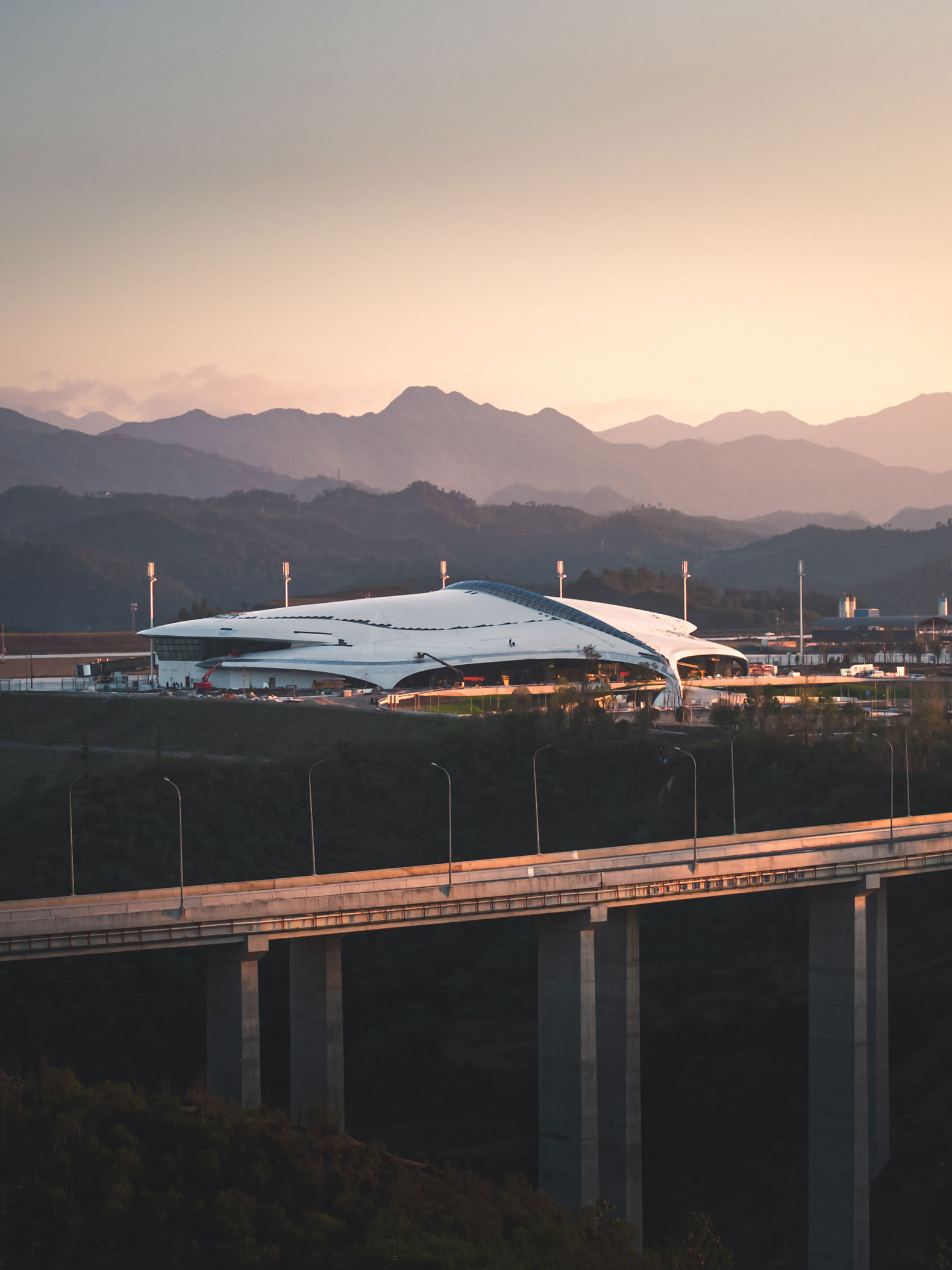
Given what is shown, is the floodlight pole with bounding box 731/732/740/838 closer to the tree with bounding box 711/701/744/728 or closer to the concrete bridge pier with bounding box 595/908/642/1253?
the tree with bounding box 711/701/744/728

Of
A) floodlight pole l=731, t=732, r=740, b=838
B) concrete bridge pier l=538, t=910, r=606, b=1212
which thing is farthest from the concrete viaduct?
floodlight pole l=731, t=732, r=740, b=838

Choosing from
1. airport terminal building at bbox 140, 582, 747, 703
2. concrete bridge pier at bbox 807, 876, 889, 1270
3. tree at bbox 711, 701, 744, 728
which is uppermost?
airport terminal building at bbox 140, 582, 747, 703

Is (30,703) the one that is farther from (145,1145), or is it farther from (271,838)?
(145,1145)

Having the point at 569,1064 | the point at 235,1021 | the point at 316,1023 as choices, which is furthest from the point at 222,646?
the point at 235,1021

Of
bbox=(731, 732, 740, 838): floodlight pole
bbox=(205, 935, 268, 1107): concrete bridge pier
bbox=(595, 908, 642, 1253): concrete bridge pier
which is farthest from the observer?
bbox=(731, 732, 740, 838): floodlight pole

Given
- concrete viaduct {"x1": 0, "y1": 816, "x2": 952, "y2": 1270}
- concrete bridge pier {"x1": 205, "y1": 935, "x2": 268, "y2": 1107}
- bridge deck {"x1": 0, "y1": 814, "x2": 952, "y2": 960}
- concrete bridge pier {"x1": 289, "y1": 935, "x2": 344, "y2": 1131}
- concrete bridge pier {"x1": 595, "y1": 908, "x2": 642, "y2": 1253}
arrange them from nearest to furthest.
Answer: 1. bridge deck {"x1": 0, "y1": 814, "x2": 952, "y2": 960}
2. concrete viaduct {"x1": 0, "y1": 816, "x2": 952, "y2": 1270}
3. concrete bridge pier {"x1": 205, "y1": 935, "x2": 268, "y2": 1107}
4. concrete bridge pier {"x1": 289, "y1": 935, "x2": 344, "y2": 1131}
5. concrete bridge pier {"x1": 595, "y1": 908, "x2": 642, "y2": 1253}

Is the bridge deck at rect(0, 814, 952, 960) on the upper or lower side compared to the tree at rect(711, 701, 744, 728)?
lower

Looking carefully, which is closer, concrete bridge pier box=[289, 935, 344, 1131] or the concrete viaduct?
the concrete viaduct
